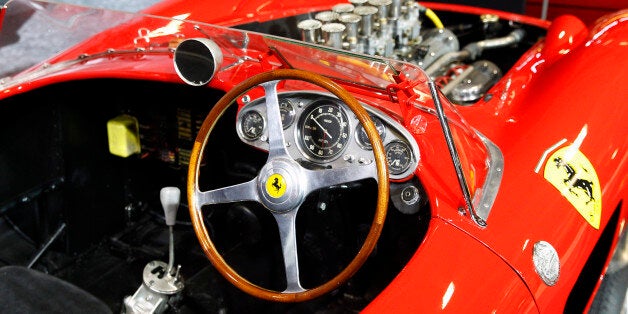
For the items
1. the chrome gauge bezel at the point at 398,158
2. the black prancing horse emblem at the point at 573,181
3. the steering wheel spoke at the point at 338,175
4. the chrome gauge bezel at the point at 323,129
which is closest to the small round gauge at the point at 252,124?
the chrome gauge bezel at the point at 323,129

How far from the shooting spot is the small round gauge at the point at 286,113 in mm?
1985

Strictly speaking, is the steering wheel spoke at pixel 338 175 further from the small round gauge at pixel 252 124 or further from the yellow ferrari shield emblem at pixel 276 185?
the small round gauge at pixel 252 124

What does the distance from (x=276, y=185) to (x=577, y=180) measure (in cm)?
91

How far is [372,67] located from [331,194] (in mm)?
510

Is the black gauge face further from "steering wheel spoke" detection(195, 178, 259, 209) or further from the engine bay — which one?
the engine bay

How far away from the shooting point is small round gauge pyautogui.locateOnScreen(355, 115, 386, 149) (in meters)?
1.88

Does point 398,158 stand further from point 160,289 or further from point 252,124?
point 160,289

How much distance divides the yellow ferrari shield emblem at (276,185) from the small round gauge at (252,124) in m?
0.21

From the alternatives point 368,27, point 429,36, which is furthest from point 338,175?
point 429,36

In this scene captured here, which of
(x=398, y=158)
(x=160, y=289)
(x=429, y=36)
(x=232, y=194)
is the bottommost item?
(x=160, y=289)

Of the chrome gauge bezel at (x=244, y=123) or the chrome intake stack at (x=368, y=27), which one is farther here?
the chrome intake stack at (x=368, y=27)

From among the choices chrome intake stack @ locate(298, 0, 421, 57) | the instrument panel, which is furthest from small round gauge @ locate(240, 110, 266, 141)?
chrome intake stack @ locate(298, 0, 421, 57)

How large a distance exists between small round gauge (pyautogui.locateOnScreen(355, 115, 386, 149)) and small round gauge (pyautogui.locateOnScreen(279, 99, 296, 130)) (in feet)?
0.67

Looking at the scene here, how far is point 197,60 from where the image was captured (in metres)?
2.08
